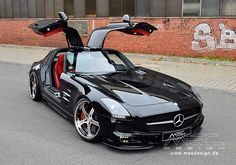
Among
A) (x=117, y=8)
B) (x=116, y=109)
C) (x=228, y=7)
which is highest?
(x=117, y=8)

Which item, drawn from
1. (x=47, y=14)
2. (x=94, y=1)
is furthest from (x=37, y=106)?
(x=47, y=14)

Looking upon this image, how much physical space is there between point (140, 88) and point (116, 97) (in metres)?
0.53

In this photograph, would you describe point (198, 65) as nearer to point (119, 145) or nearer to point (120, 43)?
point (120, 43)

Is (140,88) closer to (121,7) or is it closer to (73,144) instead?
(73,144)

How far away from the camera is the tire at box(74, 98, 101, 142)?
436cm

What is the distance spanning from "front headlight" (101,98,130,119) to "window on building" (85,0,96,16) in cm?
1343

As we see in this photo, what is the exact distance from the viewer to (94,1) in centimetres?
1680

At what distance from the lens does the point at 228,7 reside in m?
13.1

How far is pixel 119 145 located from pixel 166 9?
11554 millimetres

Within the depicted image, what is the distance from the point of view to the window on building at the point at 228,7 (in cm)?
1302

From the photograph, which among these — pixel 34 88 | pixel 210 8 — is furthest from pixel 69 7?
pixel 34 88

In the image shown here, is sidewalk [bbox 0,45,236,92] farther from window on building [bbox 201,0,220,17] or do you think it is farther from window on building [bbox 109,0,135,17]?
window on building [bbox 109,0,135,17]
